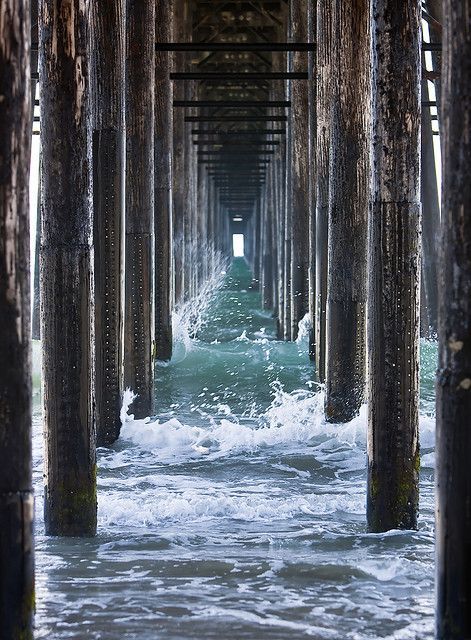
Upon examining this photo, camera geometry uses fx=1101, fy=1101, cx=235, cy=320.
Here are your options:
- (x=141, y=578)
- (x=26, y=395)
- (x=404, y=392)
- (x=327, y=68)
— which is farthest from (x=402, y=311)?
(x=327, y=68)

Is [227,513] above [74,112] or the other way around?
the other way around

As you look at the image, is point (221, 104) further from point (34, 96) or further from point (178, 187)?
point (178, 187)

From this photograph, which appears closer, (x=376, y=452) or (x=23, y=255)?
(x=23, y=255)

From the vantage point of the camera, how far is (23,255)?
112 inches

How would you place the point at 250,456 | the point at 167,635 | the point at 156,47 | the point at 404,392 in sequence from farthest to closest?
the point at 156,47, the point at 250,456, the point at 404,392, the point at 167,635

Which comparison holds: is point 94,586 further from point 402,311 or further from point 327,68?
point 327,68

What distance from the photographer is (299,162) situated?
12.6 meters

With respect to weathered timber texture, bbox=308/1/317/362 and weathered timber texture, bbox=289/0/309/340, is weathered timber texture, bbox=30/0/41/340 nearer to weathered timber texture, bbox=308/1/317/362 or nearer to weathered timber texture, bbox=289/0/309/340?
Answer: weathered timber texture, bbox=308/1/317/362

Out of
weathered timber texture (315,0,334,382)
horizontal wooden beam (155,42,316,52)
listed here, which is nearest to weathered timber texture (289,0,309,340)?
horizontal wooden beam (155,42,316,52)

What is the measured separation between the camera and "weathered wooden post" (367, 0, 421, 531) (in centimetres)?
464

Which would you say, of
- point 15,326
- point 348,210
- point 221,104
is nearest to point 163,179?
point 221,104

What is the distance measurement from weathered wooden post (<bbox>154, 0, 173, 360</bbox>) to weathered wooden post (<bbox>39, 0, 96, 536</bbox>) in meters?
6.69

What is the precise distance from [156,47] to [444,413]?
7.08 meters

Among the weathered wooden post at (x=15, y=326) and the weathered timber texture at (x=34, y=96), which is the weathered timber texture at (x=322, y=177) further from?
the weathered wooden post at (x=15, y=326)
